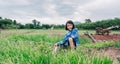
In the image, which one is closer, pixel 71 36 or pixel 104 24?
pixel 71 36

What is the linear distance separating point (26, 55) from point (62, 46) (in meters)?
3.56

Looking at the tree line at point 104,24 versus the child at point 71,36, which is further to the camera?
the tree line at point 104,24

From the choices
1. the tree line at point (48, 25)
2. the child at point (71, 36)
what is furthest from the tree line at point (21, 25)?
the child at point (71, 36)

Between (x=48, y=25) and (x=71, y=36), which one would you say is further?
(x=48, y=25)

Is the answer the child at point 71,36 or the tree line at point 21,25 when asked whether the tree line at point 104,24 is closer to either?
the tree line at point 21,25

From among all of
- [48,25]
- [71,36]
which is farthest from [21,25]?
[71,36]

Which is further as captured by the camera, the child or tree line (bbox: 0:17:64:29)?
tree line (bbox: 0:17:64:29)

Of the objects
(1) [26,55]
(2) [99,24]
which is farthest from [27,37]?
(2) [99,24]

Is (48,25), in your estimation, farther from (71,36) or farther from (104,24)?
(71,36)

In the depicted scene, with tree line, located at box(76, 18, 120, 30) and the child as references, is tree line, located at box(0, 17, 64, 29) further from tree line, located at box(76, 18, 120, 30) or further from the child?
the child

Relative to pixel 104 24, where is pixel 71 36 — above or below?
above

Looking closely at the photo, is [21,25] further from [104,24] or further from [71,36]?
[71,36]

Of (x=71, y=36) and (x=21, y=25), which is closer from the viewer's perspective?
(x=71, y=36)

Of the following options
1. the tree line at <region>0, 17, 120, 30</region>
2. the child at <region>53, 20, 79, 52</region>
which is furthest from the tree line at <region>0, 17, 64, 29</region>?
the child at <region>53, 20, 79, 52</region>
